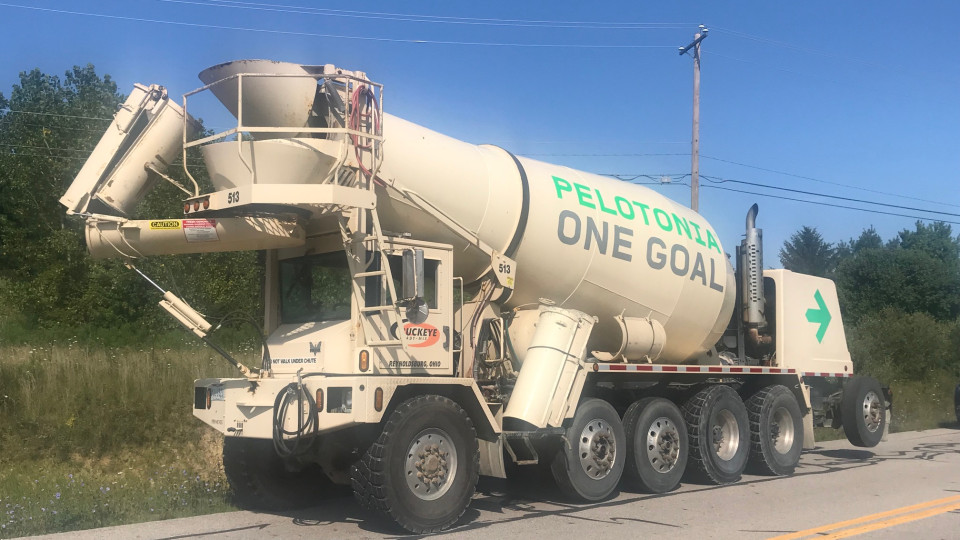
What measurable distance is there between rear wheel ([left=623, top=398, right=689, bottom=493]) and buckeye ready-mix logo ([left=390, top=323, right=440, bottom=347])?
123 inches

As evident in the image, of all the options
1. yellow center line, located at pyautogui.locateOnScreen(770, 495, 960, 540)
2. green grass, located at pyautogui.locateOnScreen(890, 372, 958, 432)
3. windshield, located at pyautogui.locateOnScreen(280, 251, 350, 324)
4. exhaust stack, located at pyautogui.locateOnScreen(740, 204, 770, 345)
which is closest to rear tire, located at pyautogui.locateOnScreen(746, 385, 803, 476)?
exhaust stack, located at pyautogui.locateOnScreen(740, 204, 770, 345)

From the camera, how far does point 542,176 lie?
32.7 ft

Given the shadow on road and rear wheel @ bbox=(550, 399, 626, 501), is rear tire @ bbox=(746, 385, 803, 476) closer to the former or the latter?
the shadow on road

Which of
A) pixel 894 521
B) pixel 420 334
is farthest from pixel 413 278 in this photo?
pixel 894 521

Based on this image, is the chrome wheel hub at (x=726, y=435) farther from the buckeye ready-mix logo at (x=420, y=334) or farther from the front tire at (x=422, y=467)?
the buckeye ready-mix logo at (x=420, y=334)

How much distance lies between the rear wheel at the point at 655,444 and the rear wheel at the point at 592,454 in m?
0.26

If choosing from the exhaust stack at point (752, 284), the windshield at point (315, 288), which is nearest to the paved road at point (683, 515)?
the windshield at point (315, 288)

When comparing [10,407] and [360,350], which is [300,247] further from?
[10,407]

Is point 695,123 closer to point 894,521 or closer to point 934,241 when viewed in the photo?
point 894,521

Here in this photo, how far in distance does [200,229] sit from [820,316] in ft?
33.0

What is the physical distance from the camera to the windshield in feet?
27.3

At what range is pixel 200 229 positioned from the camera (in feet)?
26.3

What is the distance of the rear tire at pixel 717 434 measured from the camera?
11.2m

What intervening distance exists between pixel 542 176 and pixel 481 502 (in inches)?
145
